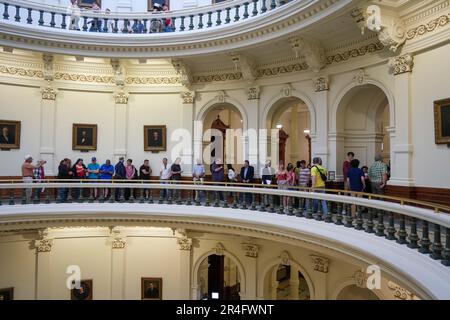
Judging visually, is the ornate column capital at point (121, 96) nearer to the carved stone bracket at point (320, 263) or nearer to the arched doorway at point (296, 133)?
the carved stone bracket at point (320, 263)

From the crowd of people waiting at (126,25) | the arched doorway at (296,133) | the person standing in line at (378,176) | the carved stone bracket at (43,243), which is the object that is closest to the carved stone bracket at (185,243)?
the carved stone bracket at (43,243)

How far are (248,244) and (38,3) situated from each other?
10627mm

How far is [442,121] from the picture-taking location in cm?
798

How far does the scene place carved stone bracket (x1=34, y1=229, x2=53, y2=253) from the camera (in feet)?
43.2

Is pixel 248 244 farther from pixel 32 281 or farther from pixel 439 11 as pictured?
pixel 439 11

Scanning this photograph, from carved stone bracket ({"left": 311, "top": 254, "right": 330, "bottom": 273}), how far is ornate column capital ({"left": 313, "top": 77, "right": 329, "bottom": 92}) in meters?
4.68

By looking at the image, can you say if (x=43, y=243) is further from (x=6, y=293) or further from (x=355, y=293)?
(x=355, y=293)

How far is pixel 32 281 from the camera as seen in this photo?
43.0ft

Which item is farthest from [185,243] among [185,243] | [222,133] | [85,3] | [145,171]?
[85,3]

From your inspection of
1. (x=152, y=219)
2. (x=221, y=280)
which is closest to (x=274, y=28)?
(x=152, y=219)

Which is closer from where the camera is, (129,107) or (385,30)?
(385,30)

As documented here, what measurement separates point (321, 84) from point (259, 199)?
149 inches

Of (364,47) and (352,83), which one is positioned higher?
(364,47)

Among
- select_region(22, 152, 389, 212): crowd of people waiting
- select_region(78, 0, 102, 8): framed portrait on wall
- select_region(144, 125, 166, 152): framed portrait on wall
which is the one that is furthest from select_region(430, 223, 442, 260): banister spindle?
select_region(78, 0, 102, 8): framed portrait on wall
